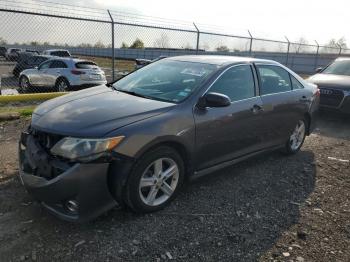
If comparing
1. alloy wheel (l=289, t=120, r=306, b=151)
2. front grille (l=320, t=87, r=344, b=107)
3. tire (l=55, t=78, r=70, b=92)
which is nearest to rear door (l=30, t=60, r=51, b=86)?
tire (l=55, t=78, r=70, b=92)

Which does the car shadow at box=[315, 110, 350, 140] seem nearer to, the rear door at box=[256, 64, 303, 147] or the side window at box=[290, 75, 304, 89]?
the side window at box=[290, 75, 304, 89]

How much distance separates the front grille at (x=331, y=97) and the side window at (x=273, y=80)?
3.44m

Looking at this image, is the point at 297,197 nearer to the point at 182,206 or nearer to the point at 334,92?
the point at 182,206

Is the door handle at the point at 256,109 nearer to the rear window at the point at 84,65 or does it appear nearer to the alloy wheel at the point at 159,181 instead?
the alloy wheel at the point at 159,181

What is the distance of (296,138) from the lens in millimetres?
6086

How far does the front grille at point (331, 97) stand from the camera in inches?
338

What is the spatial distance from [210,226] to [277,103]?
7.71ft

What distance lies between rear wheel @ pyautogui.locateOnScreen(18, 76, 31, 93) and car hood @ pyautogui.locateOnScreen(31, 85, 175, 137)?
1049 cm

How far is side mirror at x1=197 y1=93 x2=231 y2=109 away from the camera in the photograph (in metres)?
3.99

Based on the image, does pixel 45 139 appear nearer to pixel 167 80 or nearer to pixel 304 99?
pixel 167 80

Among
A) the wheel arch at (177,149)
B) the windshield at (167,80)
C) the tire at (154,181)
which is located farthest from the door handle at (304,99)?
the tire at (154,181)

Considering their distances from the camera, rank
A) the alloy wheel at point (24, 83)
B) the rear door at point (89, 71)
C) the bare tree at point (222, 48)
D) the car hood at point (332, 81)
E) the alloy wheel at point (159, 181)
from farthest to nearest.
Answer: the bare tree at point (222, 48) → the alloy wheel at point (24, 83) → the rear door at point (89, 71) → the car hood at point (332, 81) → the alloy wheel at point (159, 181)

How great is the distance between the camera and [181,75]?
4.54 meters

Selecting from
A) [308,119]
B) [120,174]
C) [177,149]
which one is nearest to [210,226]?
[177,149]
